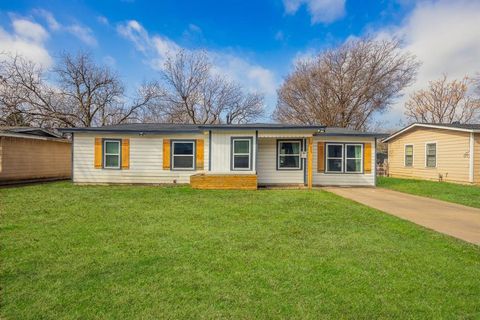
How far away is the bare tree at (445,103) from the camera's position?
30.8 meters

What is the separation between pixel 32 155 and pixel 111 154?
4846mm

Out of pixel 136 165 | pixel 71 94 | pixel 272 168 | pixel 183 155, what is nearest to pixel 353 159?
pixel 272 168

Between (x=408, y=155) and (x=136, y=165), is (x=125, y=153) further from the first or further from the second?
(x=408, y=155)

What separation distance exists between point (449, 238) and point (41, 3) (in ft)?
63.5

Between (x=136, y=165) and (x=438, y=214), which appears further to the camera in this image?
(x=136, y=165)

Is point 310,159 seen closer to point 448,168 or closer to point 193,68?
→ point 448,168

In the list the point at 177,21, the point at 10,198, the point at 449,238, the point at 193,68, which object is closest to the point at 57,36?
the point at 177,21

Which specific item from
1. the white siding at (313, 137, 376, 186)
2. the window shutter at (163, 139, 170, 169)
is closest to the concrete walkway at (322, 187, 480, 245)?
the white siding at (313, 137, 376, 186)

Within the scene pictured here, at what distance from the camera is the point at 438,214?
21.1ft

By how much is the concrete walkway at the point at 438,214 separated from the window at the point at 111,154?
10.2 meters

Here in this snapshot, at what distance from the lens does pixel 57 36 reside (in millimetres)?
20266

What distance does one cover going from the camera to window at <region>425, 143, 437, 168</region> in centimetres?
1502

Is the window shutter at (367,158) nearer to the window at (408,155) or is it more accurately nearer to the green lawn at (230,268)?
the window at (408,155)

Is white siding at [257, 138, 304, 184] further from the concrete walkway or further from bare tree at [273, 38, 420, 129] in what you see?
bare tree at [273, 38, 420, 129]
